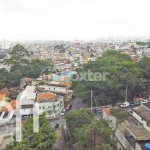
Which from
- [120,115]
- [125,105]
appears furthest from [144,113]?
[125,105]

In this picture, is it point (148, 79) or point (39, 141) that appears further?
point (148, 79)

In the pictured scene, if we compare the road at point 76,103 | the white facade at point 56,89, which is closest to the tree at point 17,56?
the white facade at point 56,89

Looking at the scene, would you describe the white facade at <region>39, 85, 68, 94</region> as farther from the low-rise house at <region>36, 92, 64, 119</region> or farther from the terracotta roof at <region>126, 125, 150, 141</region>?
the terracotta roof at <region>126, 125, 150, 141</region>

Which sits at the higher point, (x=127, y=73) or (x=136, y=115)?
(x=127, y=73)

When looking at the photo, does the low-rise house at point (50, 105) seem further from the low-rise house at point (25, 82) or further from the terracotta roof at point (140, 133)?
the low-rise house at point (25, 82)

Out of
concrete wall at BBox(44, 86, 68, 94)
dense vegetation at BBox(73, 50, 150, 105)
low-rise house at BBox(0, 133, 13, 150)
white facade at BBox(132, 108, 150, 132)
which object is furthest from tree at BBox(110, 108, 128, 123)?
concrete wall at BBox(44, 86, 68, 94)

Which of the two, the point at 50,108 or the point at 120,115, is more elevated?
the point at 120,115

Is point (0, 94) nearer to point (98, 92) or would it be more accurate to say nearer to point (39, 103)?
point (39, 103)

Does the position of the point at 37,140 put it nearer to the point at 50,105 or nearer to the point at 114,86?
the point at 50,105

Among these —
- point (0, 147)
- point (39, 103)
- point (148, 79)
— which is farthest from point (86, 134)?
point (148, 79)

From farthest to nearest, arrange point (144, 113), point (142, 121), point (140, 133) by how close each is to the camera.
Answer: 1. point (144, 113)
2. point (142, 121)
3. point (140, 133)

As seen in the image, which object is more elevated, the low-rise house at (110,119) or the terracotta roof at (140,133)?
the terracotta roof at (140,133)
